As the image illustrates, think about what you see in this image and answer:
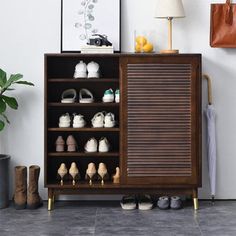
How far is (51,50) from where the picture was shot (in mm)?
4566

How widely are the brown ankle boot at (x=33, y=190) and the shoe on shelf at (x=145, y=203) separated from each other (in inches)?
30.2

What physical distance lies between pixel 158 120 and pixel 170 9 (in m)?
0.82

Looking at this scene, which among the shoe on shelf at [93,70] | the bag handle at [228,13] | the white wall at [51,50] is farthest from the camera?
the white wall at [51,50]

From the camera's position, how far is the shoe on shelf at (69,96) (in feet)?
14.2

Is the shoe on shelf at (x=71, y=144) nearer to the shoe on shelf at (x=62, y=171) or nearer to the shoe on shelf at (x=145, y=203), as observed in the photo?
the shoe on shelf at (x=62, y=171)

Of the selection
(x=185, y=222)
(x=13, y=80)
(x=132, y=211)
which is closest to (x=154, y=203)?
(x=132, y=211)

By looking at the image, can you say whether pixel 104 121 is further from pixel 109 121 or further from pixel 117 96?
pixel 117 96

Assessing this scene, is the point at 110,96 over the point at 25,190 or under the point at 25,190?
over

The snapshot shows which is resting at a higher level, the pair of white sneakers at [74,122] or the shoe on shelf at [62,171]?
the pair of white sneakers at [74,122]

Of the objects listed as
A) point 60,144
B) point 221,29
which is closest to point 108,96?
point 60,144

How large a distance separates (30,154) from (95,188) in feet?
2.17

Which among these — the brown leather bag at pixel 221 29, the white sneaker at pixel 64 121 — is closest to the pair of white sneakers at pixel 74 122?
the white sneaker at pixel 64 121

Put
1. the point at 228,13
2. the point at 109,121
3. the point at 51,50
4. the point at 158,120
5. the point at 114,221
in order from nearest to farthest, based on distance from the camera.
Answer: the point at 114,221 < the point at 158,120 < the point at 109,121 < the point at 228,13 < the point at 51,50

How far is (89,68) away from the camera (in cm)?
432
